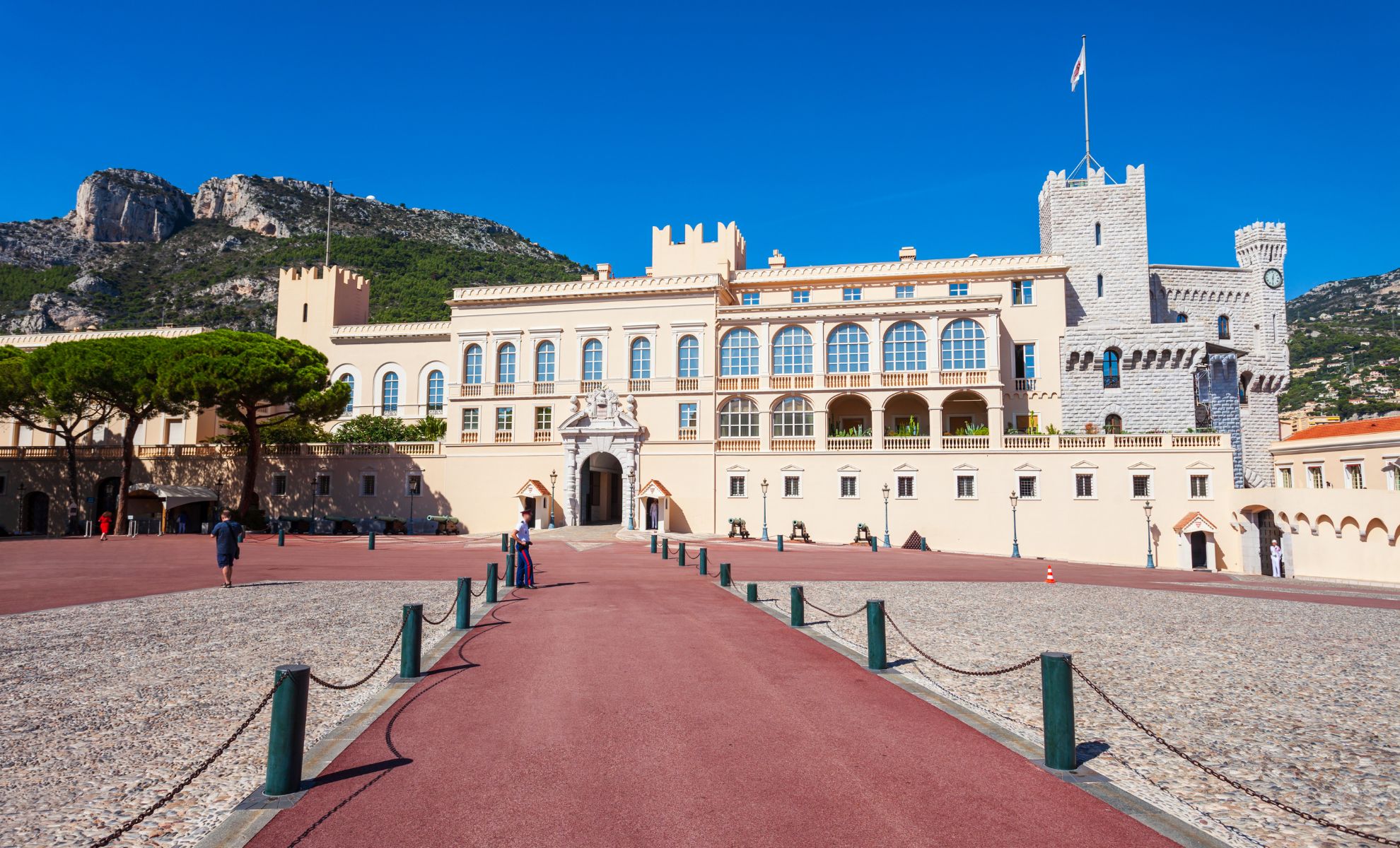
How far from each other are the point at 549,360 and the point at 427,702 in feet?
132

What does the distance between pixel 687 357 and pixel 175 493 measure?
2926 centimetres

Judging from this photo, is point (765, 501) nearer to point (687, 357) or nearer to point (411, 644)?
point (687, 357)

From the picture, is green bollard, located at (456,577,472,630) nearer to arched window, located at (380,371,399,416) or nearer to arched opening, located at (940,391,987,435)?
arched opening, located at (940,391,987,435)

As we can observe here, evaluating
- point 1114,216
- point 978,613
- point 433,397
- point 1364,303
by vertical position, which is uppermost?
point 1364,303

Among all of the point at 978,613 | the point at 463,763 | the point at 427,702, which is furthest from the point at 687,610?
the point at 463,763

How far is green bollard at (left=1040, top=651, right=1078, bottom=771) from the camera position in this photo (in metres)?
6.87

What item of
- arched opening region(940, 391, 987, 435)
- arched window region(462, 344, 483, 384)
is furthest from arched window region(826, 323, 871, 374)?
arched window region(462, 344, 483, 384)

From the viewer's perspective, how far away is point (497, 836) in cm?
541

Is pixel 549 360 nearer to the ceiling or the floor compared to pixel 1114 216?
nearer to the floor

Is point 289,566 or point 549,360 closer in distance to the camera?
point 289,566

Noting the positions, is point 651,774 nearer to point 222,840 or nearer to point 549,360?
point 222,840

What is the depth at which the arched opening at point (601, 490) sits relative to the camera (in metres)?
46.8

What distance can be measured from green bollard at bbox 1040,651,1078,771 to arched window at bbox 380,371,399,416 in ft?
173

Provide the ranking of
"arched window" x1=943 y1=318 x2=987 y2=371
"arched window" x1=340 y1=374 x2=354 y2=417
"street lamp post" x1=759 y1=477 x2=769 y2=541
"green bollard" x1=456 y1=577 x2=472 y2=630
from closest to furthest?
"green bollard" x1=456 y1=577 x2=472 y2=630
"arched window" x1=943 y1=318 x2=987 y2=371
"street lamp post" x1=759 y1=477 x2=769 y2=541
"arched window" x1=340 y1=374 x2=354 y2=417
